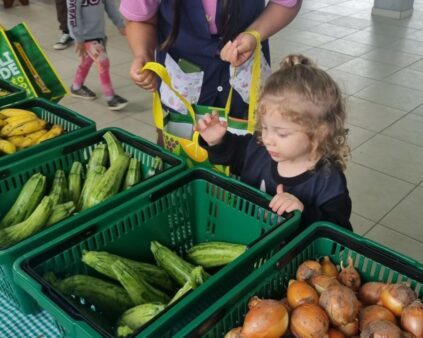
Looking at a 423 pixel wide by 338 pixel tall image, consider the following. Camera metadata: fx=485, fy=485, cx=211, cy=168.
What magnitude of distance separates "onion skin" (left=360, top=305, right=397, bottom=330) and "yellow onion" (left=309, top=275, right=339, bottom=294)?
0.07m

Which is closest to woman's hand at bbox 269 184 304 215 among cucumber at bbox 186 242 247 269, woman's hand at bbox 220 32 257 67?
cucumber at bbox 186 242 247 269

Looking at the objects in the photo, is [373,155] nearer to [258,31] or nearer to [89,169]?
[258,31]

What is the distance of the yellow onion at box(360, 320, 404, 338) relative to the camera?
2.53ft

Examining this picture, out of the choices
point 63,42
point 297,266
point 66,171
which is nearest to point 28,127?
point 66,171

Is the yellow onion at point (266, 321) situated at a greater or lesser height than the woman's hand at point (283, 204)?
lesser

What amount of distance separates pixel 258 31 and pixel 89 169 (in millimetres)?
656

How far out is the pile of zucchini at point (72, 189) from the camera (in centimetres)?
118

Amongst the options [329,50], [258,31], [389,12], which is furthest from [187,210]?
[389,12]

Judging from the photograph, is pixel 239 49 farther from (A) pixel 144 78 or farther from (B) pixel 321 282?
(B) pixel 321 282

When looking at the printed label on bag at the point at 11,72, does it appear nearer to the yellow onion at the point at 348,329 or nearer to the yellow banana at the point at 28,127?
the yellow banana at the point at 28,127

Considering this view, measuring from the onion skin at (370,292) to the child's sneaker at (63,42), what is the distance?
4.62 meters

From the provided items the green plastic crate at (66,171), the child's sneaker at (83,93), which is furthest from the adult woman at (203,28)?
the child's sneaker at (83,93)

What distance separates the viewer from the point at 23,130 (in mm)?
1526

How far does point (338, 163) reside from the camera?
126cm
